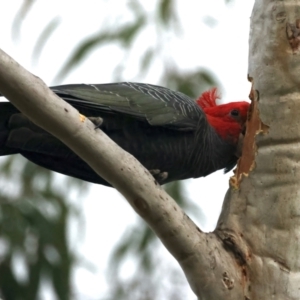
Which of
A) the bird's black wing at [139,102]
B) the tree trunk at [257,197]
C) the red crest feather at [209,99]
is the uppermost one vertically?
the red crest feather at [209,99]

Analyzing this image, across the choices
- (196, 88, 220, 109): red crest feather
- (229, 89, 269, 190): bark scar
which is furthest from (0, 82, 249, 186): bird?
(229, 89, 269, 190): bark scar

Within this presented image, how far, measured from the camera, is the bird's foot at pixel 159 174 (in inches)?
91.3

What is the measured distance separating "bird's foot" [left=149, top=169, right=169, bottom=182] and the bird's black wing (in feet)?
0.51

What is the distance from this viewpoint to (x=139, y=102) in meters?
2.30

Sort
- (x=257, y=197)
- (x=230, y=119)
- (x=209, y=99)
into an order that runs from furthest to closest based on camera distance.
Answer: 1. (x=209, y=99)
2. (x=230, y=119)
3. (x=257, y=197)

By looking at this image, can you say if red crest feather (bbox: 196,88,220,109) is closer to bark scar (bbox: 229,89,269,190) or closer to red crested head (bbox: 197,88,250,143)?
red crested head (bbox: 197,88,250,143)

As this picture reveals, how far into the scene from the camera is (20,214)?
3279 mm

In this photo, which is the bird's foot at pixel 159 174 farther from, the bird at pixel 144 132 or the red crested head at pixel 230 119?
the red crested head at pixel 230 119

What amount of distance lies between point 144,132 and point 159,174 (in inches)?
6.0

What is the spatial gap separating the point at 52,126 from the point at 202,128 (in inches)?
38.0

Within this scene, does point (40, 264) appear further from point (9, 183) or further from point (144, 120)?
point (144, 120)

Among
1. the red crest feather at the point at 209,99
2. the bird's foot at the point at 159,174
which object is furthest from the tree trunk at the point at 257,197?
the red crest feather at the point at 209,99

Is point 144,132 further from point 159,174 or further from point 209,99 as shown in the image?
point 209,99

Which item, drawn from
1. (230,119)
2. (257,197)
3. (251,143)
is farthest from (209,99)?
(257,197)
